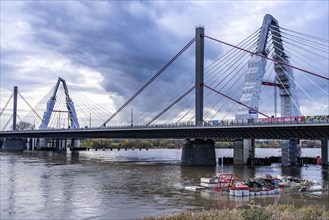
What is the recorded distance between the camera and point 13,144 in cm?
15775

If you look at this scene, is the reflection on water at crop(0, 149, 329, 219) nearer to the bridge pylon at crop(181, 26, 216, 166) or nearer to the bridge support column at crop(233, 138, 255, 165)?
the bridge pylon at crop(181, 26, 216, 166)

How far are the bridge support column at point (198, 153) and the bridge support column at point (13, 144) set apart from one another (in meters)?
100

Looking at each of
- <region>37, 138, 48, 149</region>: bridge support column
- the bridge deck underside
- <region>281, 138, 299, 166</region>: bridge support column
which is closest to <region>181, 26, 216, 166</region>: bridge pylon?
the bridge deck underside

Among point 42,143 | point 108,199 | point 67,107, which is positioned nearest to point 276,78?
point 108,199

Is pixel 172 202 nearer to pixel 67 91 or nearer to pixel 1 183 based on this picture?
pixel 1 183

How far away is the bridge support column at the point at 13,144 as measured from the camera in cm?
15538

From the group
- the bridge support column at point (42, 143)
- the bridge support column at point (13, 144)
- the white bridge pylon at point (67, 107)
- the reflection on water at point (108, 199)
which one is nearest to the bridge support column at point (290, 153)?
the reflection on water at point (108, 199)

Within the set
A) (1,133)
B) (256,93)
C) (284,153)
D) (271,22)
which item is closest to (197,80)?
(256,93)

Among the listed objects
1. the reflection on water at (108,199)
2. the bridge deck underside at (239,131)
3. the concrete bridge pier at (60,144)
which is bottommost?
the reflection on water at (108,199)

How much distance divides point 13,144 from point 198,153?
344ft

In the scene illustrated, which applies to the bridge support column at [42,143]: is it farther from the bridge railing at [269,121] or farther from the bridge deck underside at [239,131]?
the bridge railing at [269,121]

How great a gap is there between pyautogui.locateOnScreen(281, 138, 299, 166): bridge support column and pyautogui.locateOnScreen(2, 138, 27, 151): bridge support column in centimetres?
11010

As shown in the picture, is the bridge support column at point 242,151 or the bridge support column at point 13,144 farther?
the bridge support column at point 13,144

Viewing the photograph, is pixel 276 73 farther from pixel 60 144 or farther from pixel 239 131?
pixel 60 144
